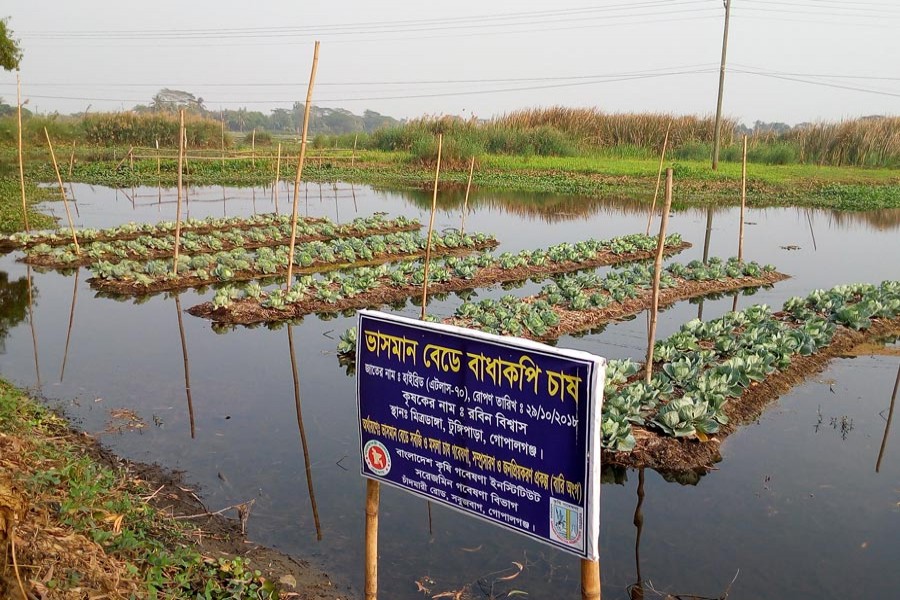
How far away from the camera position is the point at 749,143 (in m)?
40.4

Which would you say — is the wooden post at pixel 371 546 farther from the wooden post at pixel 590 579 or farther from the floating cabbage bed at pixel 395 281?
the floating cabbage bed at pixel 395 281

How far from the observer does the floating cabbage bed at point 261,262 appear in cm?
1283

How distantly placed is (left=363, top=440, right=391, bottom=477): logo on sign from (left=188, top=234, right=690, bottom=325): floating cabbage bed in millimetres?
7688

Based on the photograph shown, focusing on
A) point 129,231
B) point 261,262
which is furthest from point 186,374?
point 129,231

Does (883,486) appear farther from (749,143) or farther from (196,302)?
(749,143)

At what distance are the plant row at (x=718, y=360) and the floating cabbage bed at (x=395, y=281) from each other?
4.66 meters

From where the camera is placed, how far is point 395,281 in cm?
1266

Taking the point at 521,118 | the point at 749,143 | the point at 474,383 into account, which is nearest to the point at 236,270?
the point at 474,383

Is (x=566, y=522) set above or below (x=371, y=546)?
above

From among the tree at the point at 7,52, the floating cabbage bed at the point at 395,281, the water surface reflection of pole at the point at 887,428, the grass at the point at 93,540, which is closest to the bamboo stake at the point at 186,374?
the floating cabbage bed at the point at 395,281

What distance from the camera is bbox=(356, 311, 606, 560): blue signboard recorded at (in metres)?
2.90

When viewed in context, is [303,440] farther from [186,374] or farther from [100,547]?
[100,547]

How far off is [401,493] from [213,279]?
27.8ft

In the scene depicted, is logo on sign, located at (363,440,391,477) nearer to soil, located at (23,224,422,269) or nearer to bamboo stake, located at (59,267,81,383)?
bamboo stake, located at (59,267,81,383)
